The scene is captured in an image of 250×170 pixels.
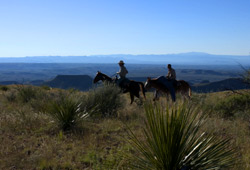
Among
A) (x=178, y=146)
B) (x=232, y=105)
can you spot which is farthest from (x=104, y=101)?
(x=178, y=146)

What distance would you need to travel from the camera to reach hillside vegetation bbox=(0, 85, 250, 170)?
3010mm

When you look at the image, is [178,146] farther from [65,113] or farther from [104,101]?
[104,101]

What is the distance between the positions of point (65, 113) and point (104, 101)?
2679 mm

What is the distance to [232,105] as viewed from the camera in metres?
9.76

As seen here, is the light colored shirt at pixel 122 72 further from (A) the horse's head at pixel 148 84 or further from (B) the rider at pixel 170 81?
(B) the rider at pixel 170 81

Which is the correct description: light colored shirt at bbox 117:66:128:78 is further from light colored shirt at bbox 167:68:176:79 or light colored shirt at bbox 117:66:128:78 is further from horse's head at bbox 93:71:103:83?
light colored shirt at bbox 167:68:176:79

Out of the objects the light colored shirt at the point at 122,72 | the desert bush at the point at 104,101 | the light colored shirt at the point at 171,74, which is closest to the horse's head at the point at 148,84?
the light colored shirt at the point at 171,74

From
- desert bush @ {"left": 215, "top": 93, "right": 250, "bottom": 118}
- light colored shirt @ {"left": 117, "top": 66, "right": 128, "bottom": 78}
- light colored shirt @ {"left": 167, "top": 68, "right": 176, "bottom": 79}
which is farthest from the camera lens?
light colored shirt @ {"left": 117, "top": 66, "right": 128, "bottom": 78}

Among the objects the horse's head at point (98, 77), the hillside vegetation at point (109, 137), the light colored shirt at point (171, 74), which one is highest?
the light colored shirt at point (171, 74)

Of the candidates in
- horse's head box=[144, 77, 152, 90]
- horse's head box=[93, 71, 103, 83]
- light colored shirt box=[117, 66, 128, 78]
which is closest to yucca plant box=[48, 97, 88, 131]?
horse's head box=[144, 77, 152, 90]

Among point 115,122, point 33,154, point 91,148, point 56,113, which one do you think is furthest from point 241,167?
point 56,113

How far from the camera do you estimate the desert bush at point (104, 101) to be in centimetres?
912

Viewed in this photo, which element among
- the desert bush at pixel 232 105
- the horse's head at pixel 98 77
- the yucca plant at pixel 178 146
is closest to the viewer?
the yucca plant at pixel 178 146

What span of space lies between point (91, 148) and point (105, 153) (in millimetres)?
404
